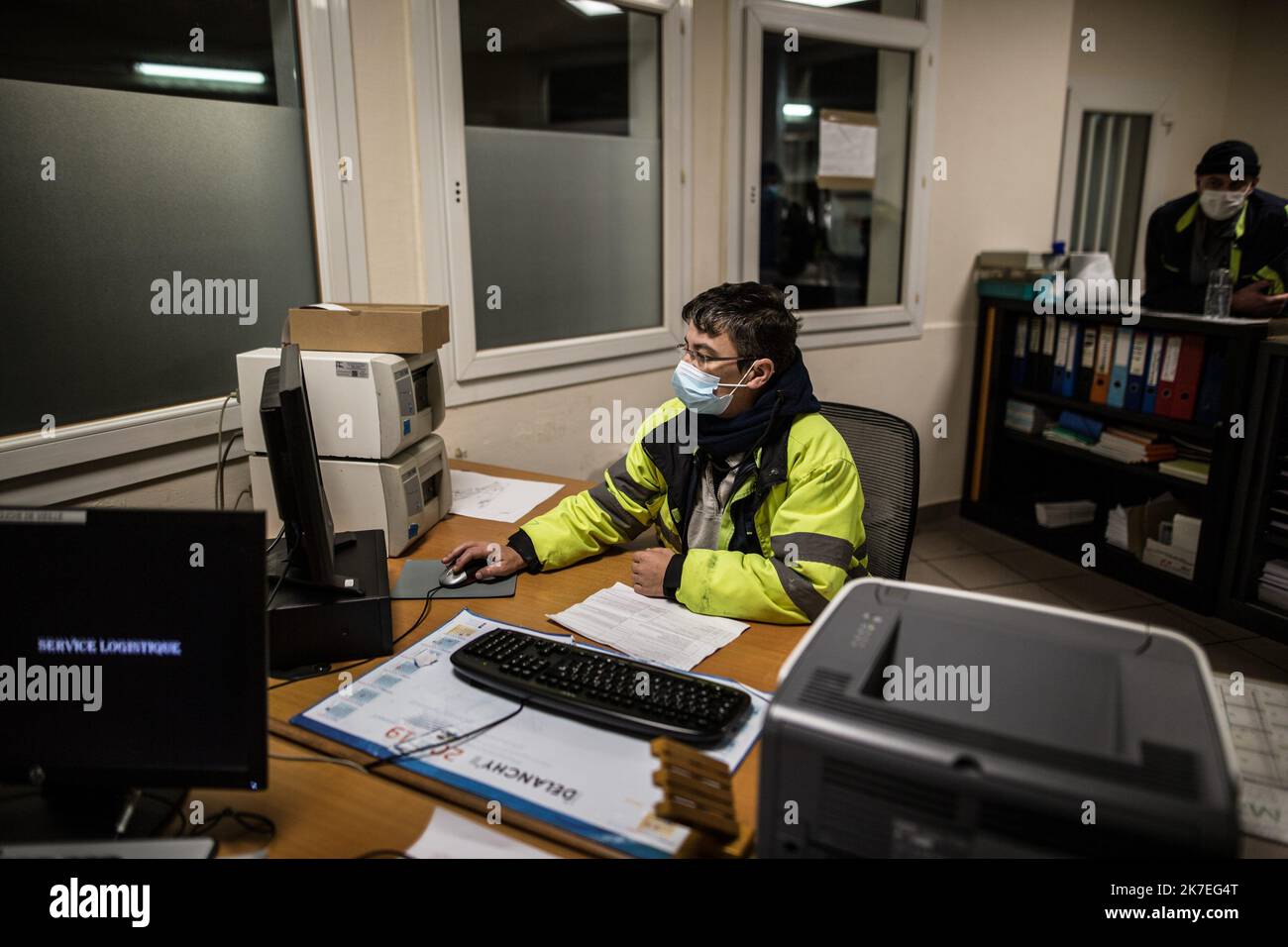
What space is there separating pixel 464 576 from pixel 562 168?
168 cm

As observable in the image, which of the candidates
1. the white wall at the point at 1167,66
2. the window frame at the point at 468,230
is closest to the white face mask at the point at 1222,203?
the white wall at the point at 1167,66

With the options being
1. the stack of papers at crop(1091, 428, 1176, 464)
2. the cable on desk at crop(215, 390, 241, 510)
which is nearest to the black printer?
the cable on desk at crop(215, 390, 241, 510)

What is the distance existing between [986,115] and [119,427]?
3701 millimetres

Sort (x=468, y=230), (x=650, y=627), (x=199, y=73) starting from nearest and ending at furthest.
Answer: (x=650, y=627) < (x=199, y=73) < (x=468, y=230)

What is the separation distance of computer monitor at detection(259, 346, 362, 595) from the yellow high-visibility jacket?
1.55ft

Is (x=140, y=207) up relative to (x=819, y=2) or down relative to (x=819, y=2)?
down

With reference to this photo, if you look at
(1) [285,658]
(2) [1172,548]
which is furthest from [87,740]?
(2) [1172,548]

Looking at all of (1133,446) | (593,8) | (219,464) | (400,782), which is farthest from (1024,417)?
(400,782)

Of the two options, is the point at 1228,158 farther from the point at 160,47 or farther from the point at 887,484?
the point at 160,47

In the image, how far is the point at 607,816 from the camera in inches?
38.9

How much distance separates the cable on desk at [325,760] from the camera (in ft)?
3.59

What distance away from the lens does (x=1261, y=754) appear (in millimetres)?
1295

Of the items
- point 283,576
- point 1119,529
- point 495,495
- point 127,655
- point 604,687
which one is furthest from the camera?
point 1119,529
